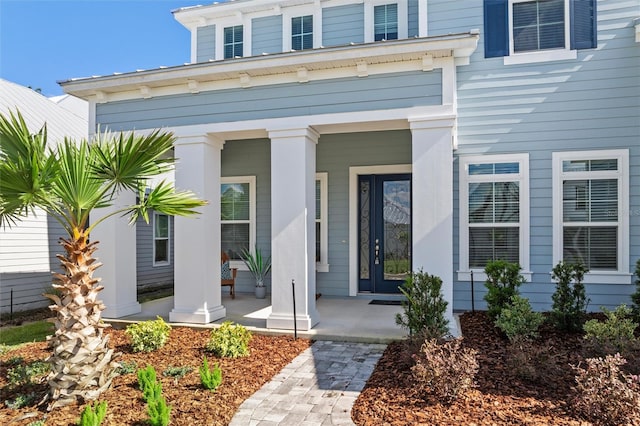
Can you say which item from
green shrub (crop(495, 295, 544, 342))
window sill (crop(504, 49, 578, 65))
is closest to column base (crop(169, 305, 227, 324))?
green shrub (crop(495, 295, 544, 342))

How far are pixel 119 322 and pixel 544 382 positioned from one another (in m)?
5.65

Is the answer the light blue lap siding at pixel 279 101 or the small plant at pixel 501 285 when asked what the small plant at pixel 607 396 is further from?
the light blue lap siding at pixel 279 101

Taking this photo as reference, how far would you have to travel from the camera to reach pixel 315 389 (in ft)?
13.3

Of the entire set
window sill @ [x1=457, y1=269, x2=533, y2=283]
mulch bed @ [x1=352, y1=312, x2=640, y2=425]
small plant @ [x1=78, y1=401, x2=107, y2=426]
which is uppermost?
window sill @ [x1=457, y1=269, x2=533, y2=283]

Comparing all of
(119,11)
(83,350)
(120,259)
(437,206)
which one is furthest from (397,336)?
(119,11)

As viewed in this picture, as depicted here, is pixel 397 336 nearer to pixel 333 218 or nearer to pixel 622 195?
pixel 333 218

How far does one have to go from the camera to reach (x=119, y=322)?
654 centimetres

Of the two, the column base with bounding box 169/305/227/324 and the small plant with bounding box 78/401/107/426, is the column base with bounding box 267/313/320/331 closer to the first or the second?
the column base with bounding box 169/305/227/324

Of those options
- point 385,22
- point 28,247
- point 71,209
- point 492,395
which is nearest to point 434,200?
point 492,395

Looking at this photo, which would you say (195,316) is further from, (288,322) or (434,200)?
(434,200)

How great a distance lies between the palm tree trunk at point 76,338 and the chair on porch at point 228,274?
475cm

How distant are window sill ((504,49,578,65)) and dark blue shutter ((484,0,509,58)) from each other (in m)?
0.14

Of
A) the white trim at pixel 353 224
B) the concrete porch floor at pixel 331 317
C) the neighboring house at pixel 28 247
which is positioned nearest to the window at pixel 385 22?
the white trim at pixel 353 224

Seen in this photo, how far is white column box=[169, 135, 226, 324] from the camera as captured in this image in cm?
638
